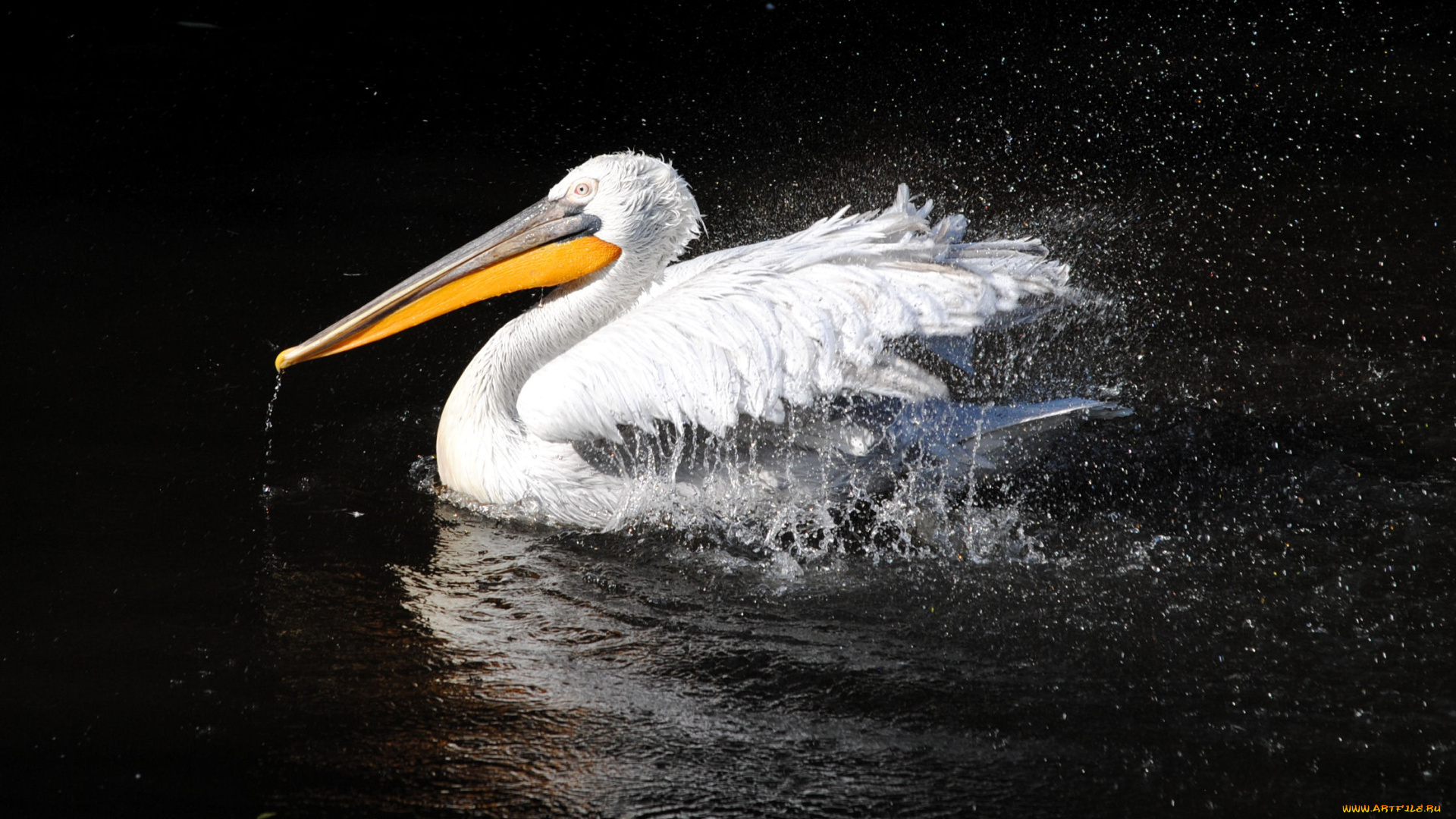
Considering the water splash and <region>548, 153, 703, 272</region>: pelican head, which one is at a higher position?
<region>548, 153, 703, 272</region>: pelican head

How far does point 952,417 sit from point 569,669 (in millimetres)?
1383

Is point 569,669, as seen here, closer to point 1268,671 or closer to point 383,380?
point 1268,671

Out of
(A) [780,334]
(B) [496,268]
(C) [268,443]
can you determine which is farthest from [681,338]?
(C) [268,443]

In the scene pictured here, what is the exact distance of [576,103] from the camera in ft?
24.1

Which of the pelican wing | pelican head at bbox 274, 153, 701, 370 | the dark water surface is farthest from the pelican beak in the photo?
the dark water surface

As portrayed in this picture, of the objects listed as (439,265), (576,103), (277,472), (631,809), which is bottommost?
(631,809)

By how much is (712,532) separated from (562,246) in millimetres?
902

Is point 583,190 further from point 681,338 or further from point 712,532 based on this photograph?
point 712,532

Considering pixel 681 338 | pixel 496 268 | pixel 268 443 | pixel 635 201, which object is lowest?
pixel 268 443

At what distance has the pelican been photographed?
334cm

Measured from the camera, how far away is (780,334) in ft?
10.9

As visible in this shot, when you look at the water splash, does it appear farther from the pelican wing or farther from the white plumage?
the pelican wing

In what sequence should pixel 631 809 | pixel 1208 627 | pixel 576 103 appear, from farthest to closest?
pixel 576 103
pixel 1208 627
pixel 631 809

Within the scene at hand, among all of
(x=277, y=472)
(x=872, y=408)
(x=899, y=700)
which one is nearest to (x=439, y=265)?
(x=277, y=472)
